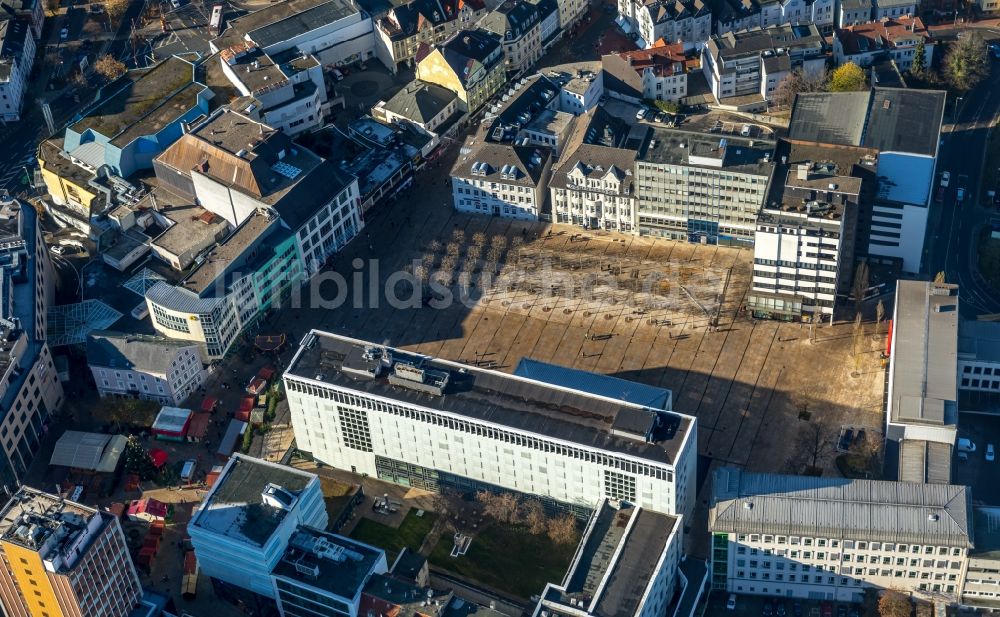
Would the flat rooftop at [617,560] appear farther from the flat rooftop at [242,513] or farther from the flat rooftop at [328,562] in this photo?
the flat rooftop at [242,513]

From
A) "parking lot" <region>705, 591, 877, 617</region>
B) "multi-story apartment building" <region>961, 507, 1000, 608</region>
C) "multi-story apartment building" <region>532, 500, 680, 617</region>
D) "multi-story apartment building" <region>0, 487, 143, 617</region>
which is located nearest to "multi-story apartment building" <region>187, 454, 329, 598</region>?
"multi-story apartment building" <region>0, 487, 143, 617</region>

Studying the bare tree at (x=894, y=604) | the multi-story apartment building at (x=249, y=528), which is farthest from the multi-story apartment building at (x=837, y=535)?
the multi-story apartment building at (x=249, y=528)

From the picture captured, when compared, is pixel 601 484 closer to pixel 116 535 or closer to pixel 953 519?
pixel 953 519

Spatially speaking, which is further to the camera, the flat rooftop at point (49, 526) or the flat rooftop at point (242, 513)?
the flat rooftop at point (242, 513)

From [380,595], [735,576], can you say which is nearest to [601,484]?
[735,576]

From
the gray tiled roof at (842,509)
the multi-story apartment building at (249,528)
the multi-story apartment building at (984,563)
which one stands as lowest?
the multi-story apartment building at (984,563)

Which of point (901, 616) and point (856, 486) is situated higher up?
point (856, 486)

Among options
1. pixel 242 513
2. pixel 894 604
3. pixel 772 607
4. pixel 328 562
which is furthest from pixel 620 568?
pixel 242 513
